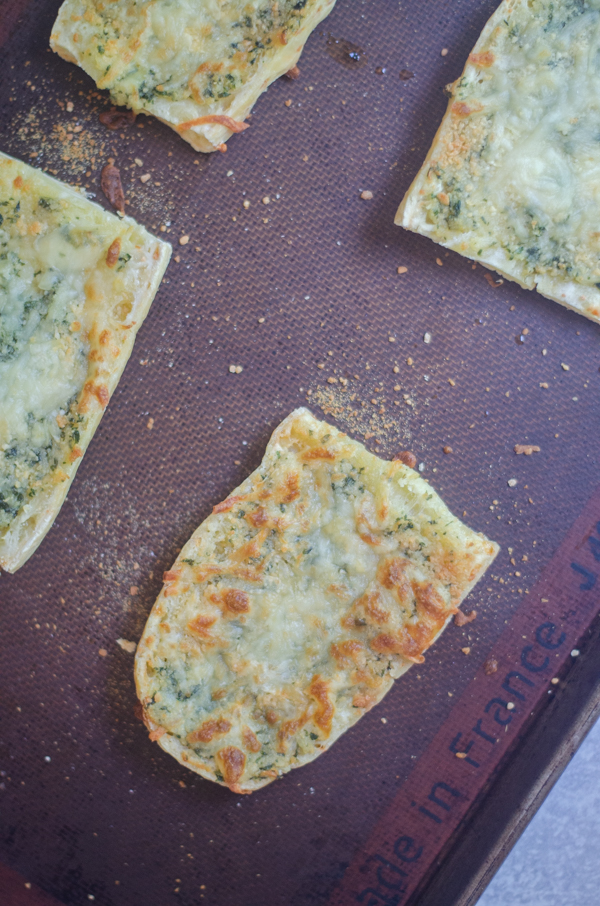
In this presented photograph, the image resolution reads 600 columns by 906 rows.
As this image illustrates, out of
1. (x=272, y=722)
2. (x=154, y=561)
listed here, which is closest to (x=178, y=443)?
(x=154, y=561)

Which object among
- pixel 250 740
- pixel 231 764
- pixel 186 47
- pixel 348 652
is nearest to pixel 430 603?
pixel 348 652

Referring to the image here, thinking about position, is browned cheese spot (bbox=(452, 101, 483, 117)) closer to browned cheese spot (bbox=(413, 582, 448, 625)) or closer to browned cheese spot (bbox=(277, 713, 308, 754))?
browned cheese spot (bbox=(413, 582, 448, 625))

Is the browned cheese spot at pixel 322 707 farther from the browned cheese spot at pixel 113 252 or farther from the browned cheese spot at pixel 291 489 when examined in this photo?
the browned cheese spot at pixel 113 252

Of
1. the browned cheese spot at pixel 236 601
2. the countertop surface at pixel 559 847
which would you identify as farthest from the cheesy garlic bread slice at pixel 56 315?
the countertop surface at pixel 559 847

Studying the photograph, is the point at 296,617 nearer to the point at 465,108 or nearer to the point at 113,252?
the point at 113,252

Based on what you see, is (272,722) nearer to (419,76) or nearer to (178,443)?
(178,443)
